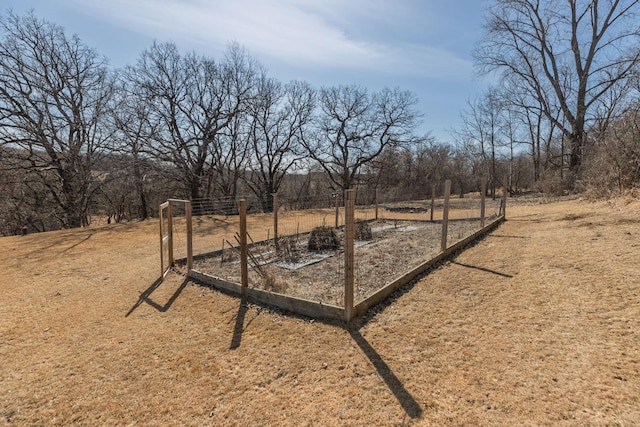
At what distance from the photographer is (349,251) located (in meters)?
2.94

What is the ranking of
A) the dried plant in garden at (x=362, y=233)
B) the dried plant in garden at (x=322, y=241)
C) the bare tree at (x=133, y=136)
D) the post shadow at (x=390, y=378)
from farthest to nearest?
the bare tree at (x=133, y=136) < the dried plant in garden at (x=362, y=233) < the dried plant in garden at (x=322, y=241) < the post shadow at (x=390, y=378)

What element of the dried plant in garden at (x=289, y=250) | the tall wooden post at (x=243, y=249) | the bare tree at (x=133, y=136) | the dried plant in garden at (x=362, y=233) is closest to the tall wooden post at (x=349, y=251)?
the tall wooden post at (x=243, y=249)

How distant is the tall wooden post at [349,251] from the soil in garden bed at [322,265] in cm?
26

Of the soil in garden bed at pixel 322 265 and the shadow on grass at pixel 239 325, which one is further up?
the soil in garden bed at pixel 322 265

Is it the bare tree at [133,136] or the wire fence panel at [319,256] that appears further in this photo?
the bare tree at [133,136]

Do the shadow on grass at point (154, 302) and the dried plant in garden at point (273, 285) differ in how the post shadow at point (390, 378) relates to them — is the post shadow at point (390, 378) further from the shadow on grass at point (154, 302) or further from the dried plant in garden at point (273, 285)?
the shadow on grass at point (154, 302)

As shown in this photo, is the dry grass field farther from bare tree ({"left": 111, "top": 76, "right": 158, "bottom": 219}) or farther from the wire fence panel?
bare tree ({"left": 111, "top": 76, "right": 158, "bottom": 219})

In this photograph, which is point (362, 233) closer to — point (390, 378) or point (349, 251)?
point (349, 251)

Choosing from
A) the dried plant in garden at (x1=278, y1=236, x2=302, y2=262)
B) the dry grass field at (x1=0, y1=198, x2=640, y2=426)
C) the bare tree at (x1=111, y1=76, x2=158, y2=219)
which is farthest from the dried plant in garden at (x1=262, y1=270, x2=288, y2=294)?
the bare tree at (x1=111, y1=76, x2=158, y2=219)

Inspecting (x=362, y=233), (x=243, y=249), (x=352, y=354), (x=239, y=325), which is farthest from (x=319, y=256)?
(x=352, y=354)

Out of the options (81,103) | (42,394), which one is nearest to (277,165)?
(81,103)

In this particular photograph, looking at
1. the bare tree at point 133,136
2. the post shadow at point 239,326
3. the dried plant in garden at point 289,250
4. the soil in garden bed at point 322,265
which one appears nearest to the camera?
the post shadow at point 239,326

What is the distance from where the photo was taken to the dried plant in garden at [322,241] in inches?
245

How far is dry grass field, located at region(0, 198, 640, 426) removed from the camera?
1857 mm
